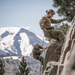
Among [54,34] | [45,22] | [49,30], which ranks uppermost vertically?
[45,22]

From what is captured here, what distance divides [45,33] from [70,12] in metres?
10.2

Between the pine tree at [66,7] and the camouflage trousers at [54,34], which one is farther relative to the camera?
the pine tree at [66,7]


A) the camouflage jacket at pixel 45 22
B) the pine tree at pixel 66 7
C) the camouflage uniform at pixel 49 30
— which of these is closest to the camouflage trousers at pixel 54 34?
the camouflage uniform at pixel 49 30

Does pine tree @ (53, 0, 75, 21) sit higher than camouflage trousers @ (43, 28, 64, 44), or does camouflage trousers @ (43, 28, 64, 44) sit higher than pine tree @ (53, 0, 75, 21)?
pine tree @ (53, 0, 75, 21)

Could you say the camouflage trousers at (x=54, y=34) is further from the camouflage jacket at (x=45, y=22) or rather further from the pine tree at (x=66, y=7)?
the pine tree at (x=66, y=7)

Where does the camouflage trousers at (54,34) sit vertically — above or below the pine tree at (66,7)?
below

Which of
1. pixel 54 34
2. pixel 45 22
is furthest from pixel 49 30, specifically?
pixel 45 22

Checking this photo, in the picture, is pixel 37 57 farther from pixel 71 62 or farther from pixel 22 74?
pixel 22 74

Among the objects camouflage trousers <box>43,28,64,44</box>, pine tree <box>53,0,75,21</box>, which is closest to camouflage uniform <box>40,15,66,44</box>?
camouflage trousers <box>43,28,64,44</box>

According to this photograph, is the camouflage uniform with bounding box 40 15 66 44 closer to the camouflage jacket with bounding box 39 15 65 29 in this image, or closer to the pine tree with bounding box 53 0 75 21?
the camouflage jacket with bounding box 39 15 65 29

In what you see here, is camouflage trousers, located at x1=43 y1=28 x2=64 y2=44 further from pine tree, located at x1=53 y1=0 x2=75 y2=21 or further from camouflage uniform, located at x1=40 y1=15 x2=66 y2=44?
pine tree, located at x1=53 y1=0 x2=75 y2=21

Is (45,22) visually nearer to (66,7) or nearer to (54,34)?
(54,34)

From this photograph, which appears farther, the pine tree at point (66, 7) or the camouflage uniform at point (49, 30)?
the pine tree at point (66, 7)

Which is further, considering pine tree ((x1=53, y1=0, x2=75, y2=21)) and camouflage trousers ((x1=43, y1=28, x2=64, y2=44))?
pine tree ((x1=53, y1=0, x2=75, y2=21))
